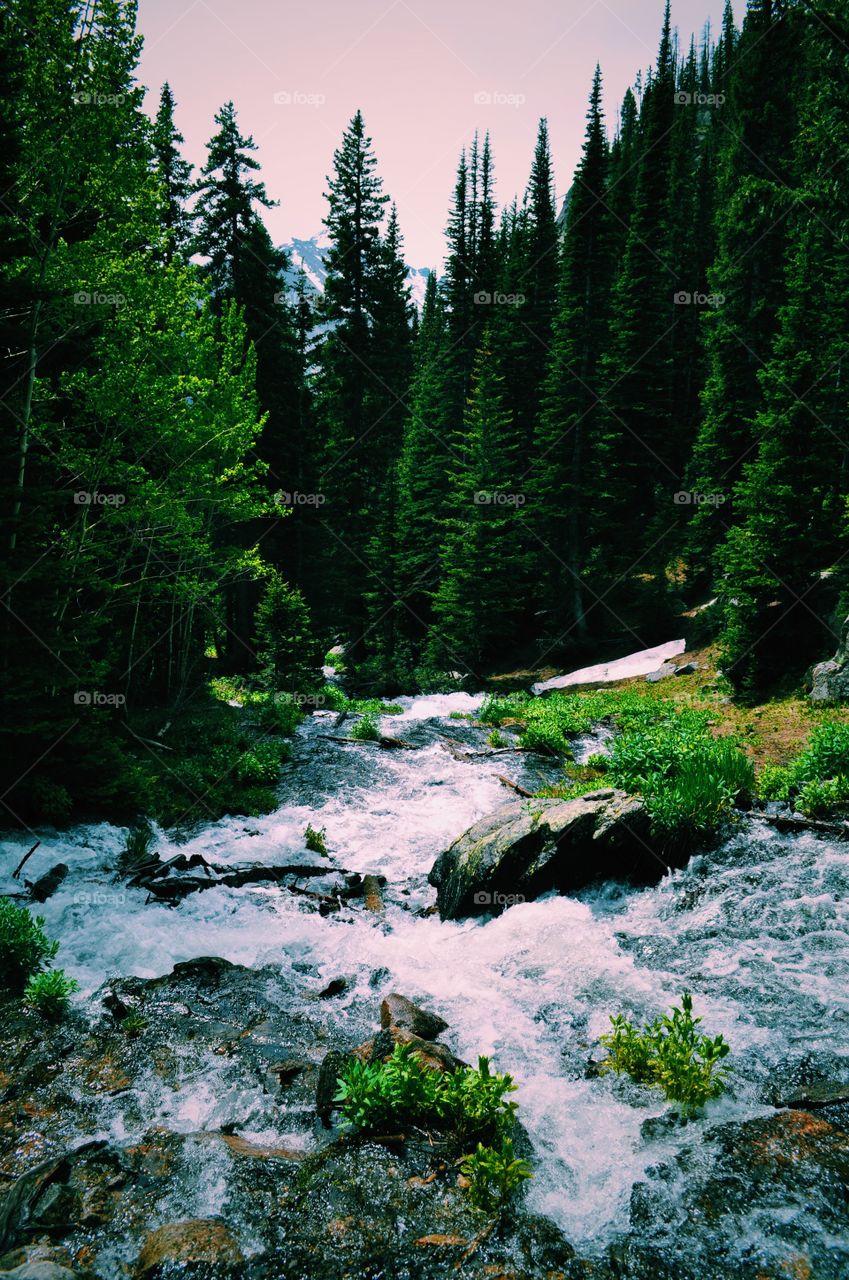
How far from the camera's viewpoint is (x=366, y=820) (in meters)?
12.5

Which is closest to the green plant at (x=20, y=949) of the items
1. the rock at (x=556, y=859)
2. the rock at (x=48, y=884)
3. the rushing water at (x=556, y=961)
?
the rushing water at (x=556, y=961)

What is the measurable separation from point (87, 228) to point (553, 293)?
36370 millimetres

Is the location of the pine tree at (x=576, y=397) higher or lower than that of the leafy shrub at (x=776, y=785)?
higher

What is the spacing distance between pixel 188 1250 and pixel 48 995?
10.4 ft

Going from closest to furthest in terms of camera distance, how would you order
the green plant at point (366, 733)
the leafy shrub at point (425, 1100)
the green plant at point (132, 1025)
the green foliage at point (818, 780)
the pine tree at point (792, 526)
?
the leafy shrub at point (425, 1100)
the green plant at point (132, 1025)
the green foliage at point (818, 780)
the pine tree at point (792, 526)
the green plant at point (366, 733)

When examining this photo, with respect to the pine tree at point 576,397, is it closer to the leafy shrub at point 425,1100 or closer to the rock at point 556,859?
the rock at point 556,859

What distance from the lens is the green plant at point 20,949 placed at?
20.3 feet

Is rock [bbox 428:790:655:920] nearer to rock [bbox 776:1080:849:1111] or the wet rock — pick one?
the wet rock

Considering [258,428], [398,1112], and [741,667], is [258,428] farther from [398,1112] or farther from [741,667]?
[398,1112]

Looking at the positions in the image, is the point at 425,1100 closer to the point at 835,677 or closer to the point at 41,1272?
the point at 41,1272

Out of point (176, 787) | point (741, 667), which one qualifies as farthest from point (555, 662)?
point (176, 787)

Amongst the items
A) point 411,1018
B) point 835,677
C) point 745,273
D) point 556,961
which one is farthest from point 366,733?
point 745,273

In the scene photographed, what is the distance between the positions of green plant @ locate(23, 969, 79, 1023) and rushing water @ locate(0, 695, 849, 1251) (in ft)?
1.27

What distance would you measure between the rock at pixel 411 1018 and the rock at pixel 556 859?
8.07ft
